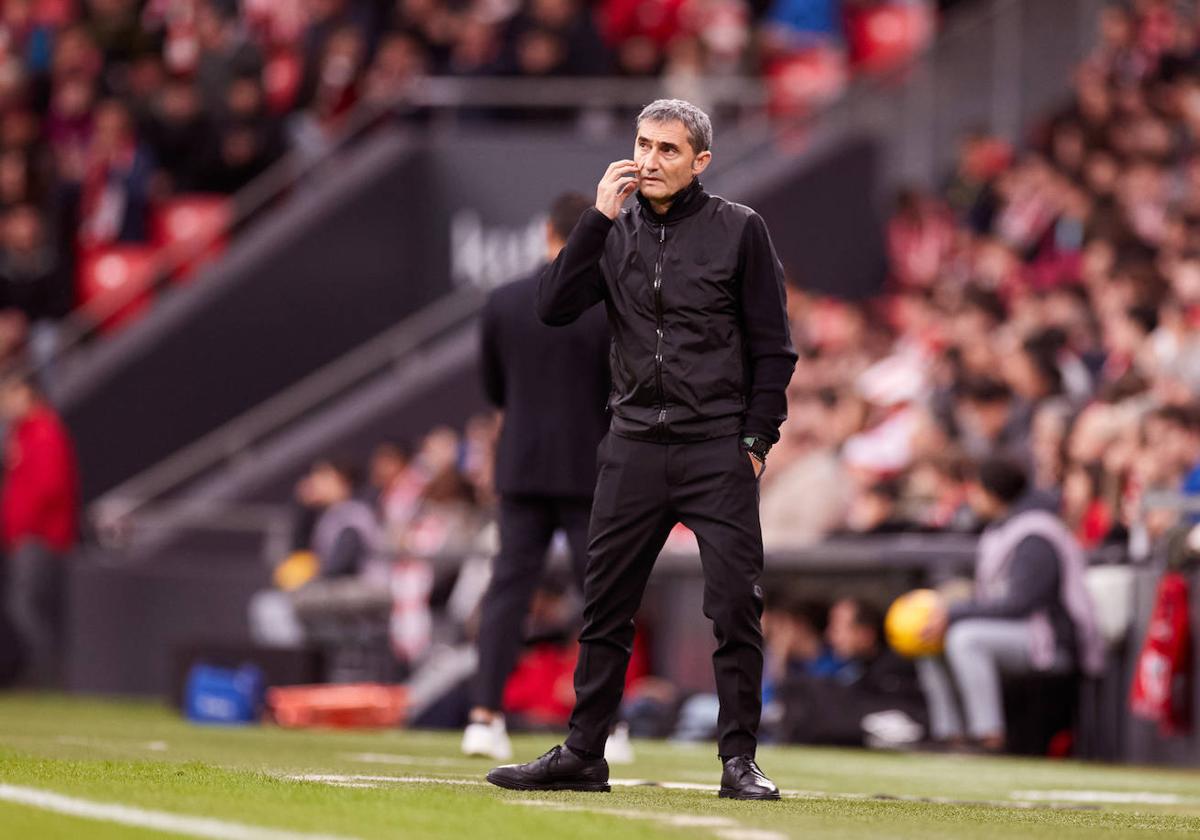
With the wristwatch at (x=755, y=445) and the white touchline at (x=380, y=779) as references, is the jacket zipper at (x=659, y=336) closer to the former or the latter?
the wristwatch at (x=755, y=445)

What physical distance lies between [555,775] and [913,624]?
17.1 feet

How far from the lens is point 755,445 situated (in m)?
7.34

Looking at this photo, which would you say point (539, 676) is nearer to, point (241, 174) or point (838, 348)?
point (838, 348)

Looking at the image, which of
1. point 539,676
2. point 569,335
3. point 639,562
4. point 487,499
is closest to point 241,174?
point 487,499

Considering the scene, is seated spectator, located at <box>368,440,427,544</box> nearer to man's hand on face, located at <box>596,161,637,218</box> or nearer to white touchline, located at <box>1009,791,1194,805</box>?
white touchline, located at <box>1009,791,1194,805</box>

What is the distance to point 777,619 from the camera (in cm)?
1378

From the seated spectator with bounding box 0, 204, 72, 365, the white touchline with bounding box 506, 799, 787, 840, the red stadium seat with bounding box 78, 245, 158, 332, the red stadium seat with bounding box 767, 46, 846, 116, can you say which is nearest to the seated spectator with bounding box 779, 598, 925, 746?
the white touchline with bounding box 506, 799, 787, 840

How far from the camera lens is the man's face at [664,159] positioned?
24.1 feet

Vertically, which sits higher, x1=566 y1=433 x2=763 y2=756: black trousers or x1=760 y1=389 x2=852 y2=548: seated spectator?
x1=760 y1=389 x2=852 y2=548: seated spectator

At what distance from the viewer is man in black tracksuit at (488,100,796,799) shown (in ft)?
24.1

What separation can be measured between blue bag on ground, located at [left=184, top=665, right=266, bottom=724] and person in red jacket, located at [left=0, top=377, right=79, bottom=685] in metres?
4.20

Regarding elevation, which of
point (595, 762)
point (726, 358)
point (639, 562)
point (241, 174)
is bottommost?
point (595, 762)

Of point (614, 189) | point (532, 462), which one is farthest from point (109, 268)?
point (614, 189)

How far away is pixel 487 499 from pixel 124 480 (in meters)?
5.25
